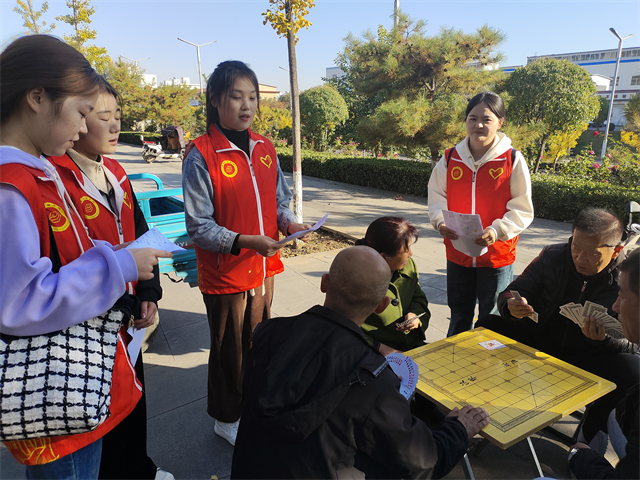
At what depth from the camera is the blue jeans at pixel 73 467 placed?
4.17ft

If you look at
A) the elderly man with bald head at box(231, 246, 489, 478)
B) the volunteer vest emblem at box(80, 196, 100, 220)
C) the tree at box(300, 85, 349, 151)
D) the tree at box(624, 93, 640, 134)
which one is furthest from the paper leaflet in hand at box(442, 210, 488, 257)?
the tree at box(624, 93, 640, 134)

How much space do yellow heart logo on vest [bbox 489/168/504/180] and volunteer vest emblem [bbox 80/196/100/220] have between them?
2432 millimetres

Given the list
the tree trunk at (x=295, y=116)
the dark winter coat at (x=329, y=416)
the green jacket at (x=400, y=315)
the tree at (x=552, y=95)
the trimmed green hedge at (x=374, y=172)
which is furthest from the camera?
the tree at (x=552, y=95)

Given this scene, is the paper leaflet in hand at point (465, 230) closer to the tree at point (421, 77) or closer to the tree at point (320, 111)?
the tree at point (421, 77)

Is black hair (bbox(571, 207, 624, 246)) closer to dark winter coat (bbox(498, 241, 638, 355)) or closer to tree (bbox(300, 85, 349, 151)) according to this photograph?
dark winter coat (bbox(498, 241, 638, 355))

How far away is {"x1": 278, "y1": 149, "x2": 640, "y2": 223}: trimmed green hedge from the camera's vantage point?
26.1ft

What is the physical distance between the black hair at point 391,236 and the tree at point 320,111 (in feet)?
52.2

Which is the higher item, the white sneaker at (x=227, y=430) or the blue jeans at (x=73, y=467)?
the blue jeans at (x=73, y=467)

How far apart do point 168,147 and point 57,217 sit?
21789 mm

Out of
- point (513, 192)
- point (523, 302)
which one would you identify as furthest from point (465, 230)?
point (523, 302)

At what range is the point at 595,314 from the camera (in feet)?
6.90

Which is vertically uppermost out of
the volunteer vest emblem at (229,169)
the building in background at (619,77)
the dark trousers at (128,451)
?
the building in background at (619,77)

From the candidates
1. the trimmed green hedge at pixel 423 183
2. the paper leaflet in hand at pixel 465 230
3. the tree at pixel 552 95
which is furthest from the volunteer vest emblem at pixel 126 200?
the tree at pixel 552 95

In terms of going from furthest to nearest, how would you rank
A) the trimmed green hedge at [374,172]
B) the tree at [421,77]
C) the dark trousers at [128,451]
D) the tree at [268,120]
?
the tree at [268,120]
the trimmed green hedge at [374,172]
the tree at [421,77]
the dark trousers at [128,451]
